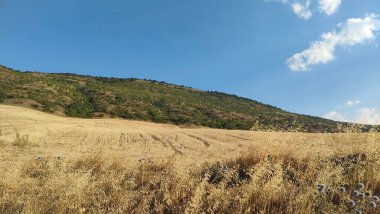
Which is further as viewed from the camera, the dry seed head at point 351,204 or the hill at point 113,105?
the hill at point 113,105

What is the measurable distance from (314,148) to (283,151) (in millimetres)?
678

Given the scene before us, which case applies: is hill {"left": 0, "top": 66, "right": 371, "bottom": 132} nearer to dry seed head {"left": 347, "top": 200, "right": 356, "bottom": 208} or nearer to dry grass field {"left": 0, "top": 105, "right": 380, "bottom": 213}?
dry grass field {"left": 0, "top": 105, "right": 380, "bottom": 213}

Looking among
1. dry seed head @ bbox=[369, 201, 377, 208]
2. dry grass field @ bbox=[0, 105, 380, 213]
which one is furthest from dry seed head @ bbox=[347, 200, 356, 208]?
dry seed head @ bbox=[369, 201, 377, 208]

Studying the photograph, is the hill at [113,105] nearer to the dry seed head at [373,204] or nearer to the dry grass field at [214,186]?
the dry grass field at [214,186]

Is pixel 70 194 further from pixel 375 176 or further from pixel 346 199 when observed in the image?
pixel 375 176

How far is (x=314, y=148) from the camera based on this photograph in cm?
915

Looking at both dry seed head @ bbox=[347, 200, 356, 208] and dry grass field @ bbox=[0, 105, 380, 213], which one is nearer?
dry seed head @ bbox=[347, 200, 356, 208]

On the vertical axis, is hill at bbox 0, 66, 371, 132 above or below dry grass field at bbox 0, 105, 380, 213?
above

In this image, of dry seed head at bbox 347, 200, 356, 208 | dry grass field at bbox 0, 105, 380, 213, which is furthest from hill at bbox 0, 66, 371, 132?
dry seed head at bbox 347, 200, 356, 208

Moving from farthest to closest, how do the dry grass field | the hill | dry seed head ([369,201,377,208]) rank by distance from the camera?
the hill, the dry grass field, dry seed head ([369,201,377,208])

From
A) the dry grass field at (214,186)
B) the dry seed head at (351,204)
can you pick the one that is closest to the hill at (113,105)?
the dry grass field at (214,186)

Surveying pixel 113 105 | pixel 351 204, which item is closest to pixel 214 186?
pixel 351 204

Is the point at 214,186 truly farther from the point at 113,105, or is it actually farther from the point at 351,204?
the point at 113,105

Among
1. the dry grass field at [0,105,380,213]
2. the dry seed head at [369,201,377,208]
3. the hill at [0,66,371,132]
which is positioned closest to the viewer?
the dry seed head at [369,201,377,208]
